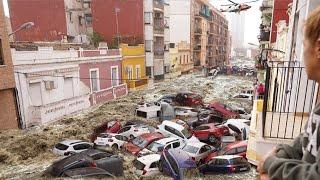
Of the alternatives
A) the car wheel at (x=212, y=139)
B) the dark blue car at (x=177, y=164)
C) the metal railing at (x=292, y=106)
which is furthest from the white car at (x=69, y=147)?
the metal railing at (x=292, y=106)

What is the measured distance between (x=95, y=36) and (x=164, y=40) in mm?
9992

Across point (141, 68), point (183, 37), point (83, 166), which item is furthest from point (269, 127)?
point (183, 37)

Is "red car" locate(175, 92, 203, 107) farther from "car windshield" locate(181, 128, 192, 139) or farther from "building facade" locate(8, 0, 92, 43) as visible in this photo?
"building facade" locate(8, 0, 92, 43)

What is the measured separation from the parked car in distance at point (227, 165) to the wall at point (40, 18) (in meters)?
29.2

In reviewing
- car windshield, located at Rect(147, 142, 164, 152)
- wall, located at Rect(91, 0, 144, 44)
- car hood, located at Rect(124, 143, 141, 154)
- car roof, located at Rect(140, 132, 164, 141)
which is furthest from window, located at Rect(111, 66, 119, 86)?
car windshield, located at Rect(147, 142, 164, 152)

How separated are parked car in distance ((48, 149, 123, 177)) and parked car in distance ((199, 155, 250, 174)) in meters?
4.14

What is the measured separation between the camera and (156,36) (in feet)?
130

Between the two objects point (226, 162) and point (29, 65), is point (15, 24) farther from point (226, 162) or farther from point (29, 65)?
point (226, 162)

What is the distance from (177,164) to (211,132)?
233 inches

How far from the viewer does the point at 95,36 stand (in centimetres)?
3878

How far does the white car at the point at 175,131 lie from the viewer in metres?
17.8

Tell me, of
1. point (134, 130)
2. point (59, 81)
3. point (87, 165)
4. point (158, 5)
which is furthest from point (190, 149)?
point (158, 5)

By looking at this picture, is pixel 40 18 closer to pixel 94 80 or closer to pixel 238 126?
pixel 94 80

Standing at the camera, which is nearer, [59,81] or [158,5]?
[59,81]
